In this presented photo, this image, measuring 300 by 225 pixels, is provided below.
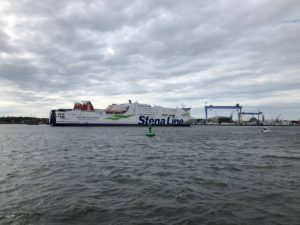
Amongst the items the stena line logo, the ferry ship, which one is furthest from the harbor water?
the stena line logo

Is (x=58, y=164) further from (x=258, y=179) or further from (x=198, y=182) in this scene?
(x=258, y=179)

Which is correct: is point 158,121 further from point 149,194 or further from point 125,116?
point 149,194

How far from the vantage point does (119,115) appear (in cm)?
12150

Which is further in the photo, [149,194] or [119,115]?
[119,115]

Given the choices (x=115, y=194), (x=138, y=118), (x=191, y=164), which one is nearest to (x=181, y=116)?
(x=138, y=118)

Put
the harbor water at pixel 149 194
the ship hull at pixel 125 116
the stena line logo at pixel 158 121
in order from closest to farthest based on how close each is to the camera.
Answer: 1. the harbor water at pixel 149 194
2. the ship hull at pixel 125 116
3. the stena line logo at pixel 158 121

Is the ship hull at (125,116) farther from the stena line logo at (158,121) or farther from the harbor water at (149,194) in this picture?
the harbor water at (149,194)

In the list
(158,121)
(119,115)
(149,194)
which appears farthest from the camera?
(158,121)

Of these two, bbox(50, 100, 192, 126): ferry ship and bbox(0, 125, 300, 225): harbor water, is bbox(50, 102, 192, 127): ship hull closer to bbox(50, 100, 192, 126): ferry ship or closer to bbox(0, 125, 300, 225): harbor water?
bbox(50, 100, 192, 126): ferry ship

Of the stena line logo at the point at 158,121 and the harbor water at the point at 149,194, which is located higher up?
the stena line logo at the point at 158,121

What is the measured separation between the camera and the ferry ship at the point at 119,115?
116 m

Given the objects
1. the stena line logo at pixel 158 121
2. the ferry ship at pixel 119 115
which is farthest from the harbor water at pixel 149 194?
the stena line logo at pixel 158 121

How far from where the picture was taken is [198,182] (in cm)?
1477

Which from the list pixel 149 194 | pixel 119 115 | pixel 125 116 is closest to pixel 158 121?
pixel 125 116
